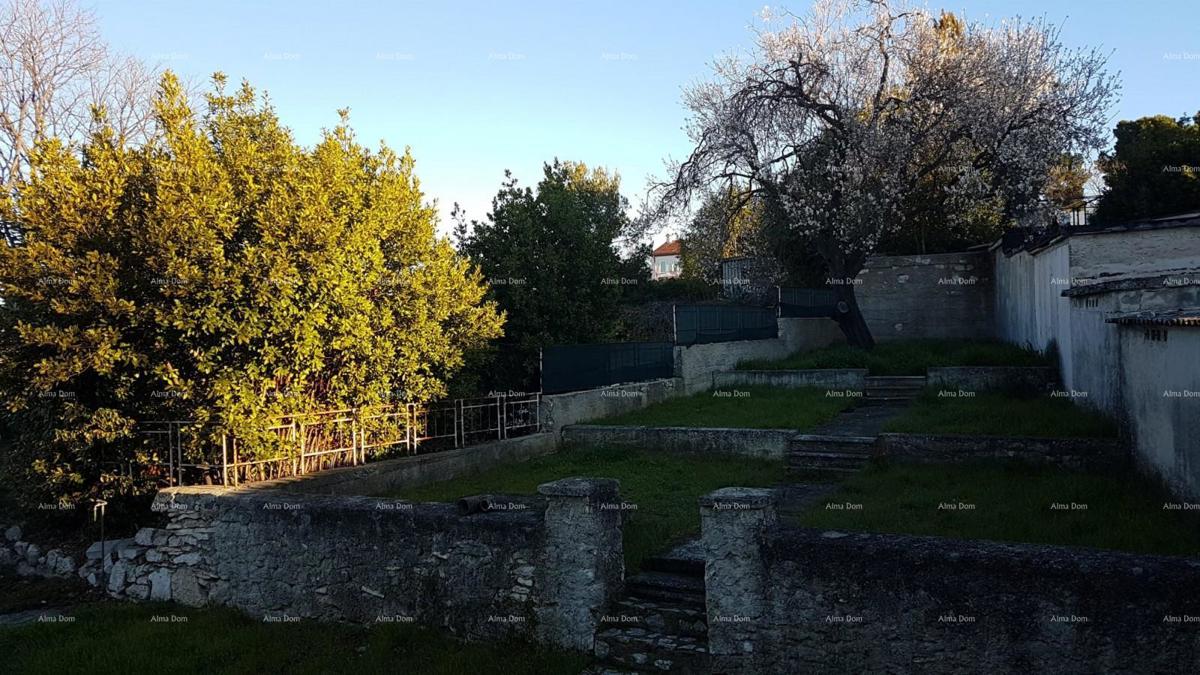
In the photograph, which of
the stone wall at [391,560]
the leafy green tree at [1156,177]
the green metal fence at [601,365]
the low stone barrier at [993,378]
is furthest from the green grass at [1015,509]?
the leafy green tree at [1156,177]

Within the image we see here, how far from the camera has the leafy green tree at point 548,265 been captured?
50.0ft

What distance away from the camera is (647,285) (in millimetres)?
31484

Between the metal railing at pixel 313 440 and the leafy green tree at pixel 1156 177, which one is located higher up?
the leafy green tree at pixel 1156 177

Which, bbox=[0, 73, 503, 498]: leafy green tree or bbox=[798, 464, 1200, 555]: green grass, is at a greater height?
bbox=[0, 73, 503, 498]: leafy green tree

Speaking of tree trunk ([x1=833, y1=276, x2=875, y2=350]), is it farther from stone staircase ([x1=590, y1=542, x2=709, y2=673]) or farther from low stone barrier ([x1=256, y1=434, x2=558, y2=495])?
stone staircase ([x1=590, y1=542, x2=709, y2=673])

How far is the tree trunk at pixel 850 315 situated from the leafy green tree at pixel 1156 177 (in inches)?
243

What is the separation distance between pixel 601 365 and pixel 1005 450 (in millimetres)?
7063

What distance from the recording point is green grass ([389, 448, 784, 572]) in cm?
721

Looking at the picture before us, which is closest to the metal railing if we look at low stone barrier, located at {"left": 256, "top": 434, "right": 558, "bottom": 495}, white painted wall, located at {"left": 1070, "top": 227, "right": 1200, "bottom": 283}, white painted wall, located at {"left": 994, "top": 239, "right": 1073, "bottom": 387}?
low stone barrier, located at {"left": 256, "top": 434, "right": 558, "bottom": 495}

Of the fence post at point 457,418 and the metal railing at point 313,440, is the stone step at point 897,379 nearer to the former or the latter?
the metal railing at point 313,440

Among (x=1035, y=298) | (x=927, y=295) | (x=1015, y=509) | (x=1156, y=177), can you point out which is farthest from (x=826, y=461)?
(x=1156, y=177)

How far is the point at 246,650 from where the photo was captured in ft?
21.0

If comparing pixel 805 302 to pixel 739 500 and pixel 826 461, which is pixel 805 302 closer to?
pixel 826 461

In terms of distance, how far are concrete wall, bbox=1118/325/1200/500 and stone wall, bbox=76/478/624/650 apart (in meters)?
4.86
